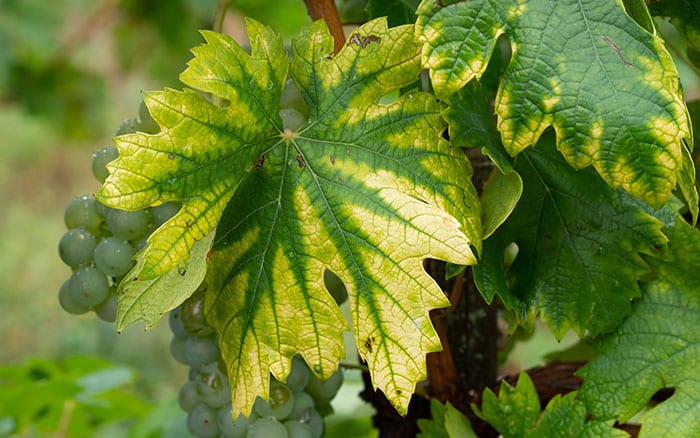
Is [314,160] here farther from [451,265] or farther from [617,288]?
[617,288]

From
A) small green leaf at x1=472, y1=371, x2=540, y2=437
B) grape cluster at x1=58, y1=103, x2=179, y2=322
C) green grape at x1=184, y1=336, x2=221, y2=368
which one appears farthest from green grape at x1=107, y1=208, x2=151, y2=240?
small green leaf at x1=472, y1=371, x2=540, y2=437

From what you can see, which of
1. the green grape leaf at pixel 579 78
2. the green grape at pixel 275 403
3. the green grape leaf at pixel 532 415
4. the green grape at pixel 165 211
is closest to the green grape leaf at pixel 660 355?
the green grape leaf at pixel 532 415

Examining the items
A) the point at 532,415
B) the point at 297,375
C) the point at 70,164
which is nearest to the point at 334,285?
the point at 297,375

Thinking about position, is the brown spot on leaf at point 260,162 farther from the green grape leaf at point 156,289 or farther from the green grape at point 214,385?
the green grape at point 214,385

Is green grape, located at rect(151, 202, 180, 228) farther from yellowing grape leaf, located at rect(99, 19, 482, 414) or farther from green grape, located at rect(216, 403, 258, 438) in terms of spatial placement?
green grape, located at rect(216, 403, 258, 438)

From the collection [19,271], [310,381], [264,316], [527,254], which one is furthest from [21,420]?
[19,271]

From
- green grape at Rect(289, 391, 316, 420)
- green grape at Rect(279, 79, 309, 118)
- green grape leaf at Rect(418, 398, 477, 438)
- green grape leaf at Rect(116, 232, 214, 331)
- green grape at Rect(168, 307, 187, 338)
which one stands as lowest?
green grape leaf at Rect(418, 398, 477, 438)
